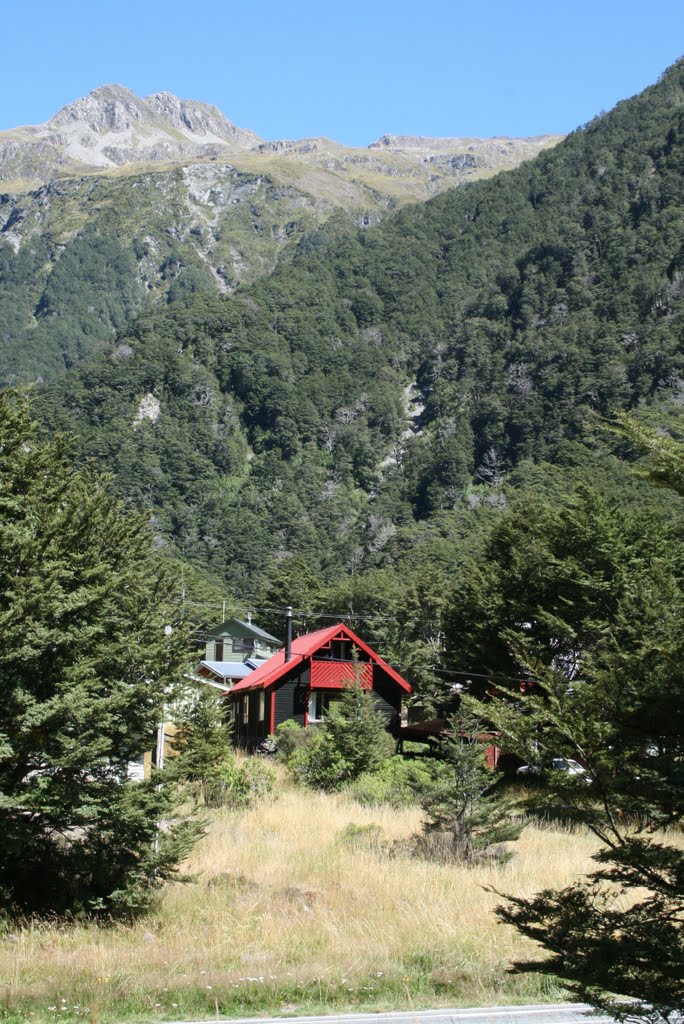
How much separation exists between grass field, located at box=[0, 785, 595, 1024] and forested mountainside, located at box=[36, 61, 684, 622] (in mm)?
92015

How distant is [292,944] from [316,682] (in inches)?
1198

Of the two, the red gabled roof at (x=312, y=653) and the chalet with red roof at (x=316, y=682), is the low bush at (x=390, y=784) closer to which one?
the red gabled roof at (x=312, y=653)

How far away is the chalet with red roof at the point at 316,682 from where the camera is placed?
44125mm

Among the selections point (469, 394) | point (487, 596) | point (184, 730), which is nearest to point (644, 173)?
point (469, 394)

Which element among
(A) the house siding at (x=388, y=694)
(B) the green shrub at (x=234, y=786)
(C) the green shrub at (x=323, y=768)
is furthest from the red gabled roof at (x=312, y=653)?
(B) the green shrub at (x=234, y=786)

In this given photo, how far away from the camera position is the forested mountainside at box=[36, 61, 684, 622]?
461ft

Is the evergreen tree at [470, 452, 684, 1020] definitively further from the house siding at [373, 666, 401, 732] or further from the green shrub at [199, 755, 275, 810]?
the house siding at [373, 666, 401, 732]

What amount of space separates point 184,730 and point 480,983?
57.3 ft

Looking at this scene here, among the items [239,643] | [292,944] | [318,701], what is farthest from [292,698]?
[292,944]

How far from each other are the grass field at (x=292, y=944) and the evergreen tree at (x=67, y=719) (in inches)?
37.8

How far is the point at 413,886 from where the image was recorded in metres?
17.4

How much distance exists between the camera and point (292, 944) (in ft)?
46.9

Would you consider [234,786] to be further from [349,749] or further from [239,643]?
[239,643]

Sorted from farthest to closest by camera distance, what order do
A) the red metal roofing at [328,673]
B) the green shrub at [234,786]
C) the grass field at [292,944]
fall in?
the red metal roofing at [328,673]
the green shrub at [234,786]
the grass field at [292,944]
